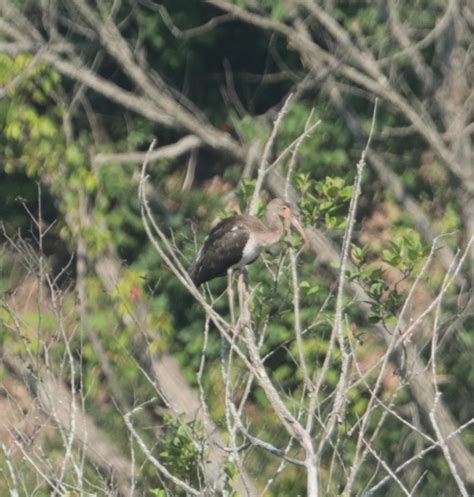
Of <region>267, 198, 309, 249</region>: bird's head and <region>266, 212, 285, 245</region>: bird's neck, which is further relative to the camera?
<region>266, 212, 285, 245</region>: bird's neck

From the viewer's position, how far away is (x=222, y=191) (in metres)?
11.1

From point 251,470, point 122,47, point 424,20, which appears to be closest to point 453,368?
point 251,470

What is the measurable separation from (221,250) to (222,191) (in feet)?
9.77

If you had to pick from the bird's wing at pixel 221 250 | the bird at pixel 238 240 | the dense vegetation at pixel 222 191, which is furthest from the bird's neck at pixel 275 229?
the dense vegetation at pixel 222 191

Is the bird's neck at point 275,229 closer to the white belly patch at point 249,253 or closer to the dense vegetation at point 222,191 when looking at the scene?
the white belly patch at point 249,253

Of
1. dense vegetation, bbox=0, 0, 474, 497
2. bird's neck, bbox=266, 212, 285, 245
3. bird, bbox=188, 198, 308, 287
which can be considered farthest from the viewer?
dense vegetation, bbox=0, 0, 474, 497

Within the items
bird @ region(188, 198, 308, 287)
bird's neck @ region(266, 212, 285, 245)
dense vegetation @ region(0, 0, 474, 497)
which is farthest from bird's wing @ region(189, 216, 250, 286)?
dense vegetation @ region(0, 0, 474, 497)

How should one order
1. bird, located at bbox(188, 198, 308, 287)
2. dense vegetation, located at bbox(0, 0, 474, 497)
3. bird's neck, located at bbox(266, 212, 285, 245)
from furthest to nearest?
1. dense vegetation, located at bbox(0, 0, 474, 497)
2. bird's neck, located at bbox(266, 212, 285, 245)
3. bird, located at bbox(188, 198, 308, 287)

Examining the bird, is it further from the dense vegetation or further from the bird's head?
the dense vegetation

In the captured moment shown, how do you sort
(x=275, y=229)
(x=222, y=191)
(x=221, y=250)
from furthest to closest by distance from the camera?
(x=222, y=191), (x=275, y=229), (x=221, y=250)

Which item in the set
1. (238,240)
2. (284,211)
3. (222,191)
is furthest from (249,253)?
(222,191)

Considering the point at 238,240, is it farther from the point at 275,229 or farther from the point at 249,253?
the point at 275,229

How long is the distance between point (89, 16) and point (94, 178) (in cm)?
137

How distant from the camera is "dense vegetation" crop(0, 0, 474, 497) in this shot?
9.55 metres
